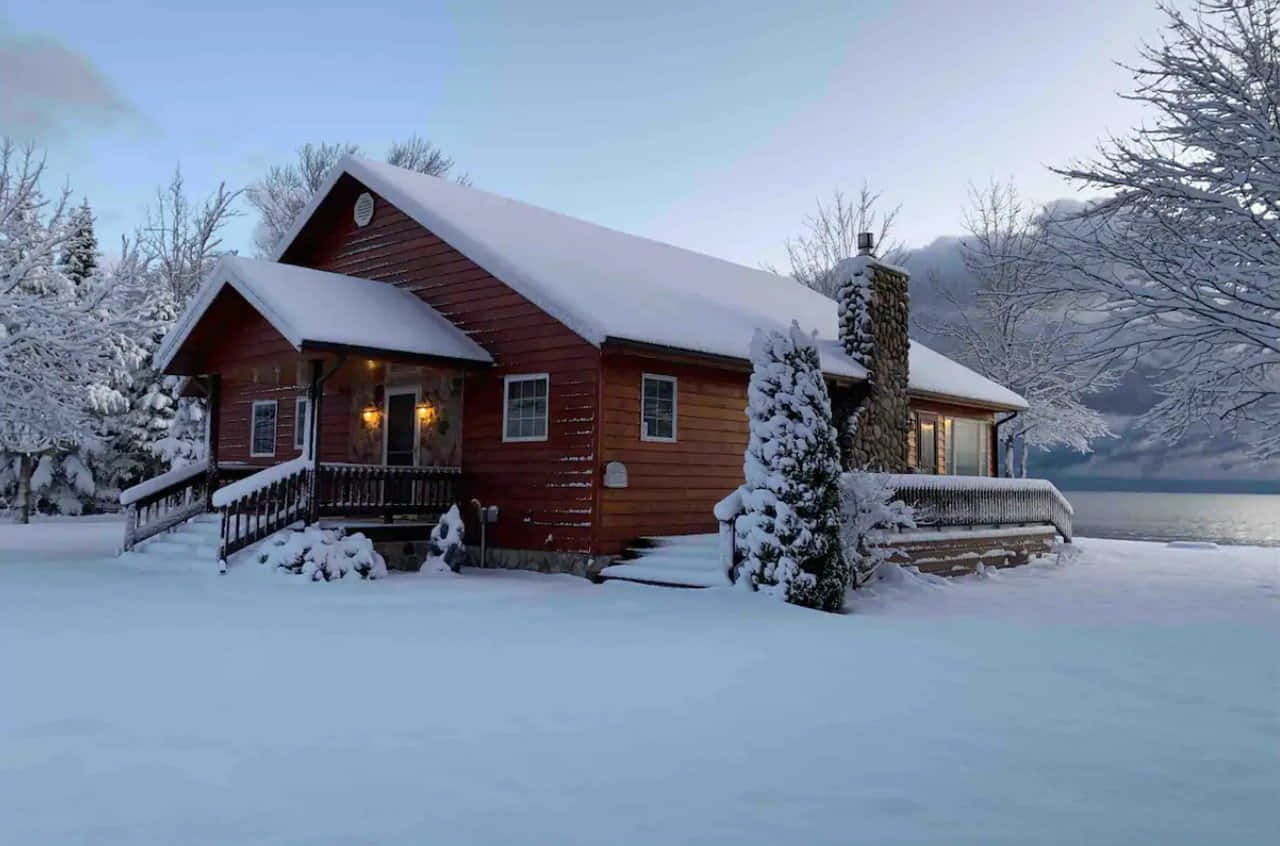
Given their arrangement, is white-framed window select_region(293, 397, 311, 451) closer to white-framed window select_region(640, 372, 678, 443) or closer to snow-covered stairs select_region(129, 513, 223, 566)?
snow-covered stairs select_region(129, 513, 223, 566)

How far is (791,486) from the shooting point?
12.1 meters

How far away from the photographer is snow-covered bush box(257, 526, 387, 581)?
1331 centimetres

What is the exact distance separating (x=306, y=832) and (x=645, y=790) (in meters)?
1.60

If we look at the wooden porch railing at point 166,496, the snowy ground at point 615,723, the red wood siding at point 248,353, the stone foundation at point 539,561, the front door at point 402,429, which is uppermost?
the red wood siding at point 248,353

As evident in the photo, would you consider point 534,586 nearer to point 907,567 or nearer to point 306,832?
point 907,567

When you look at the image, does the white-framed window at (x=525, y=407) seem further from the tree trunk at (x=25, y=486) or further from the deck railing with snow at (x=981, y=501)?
the tree trunk at (x=25, y=486)

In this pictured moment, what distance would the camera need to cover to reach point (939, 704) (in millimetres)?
6793

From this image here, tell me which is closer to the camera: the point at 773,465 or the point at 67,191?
the point at 773,465

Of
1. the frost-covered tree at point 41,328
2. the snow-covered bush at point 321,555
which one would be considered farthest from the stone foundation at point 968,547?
the frost-covered tree at point 41,328

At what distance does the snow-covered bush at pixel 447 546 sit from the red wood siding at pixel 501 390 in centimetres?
100

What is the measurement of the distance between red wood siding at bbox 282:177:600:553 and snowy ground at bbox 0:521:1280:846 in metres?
3.33

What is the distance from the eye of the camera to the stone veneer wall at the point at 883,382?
18.1m

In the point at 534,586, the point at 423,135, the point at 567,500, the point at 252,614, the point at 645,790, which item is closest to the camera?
the point at 645,790

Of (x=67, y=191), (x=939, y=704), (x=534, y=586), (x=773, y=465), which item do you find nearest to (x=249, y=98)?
(x=67, y=191)
